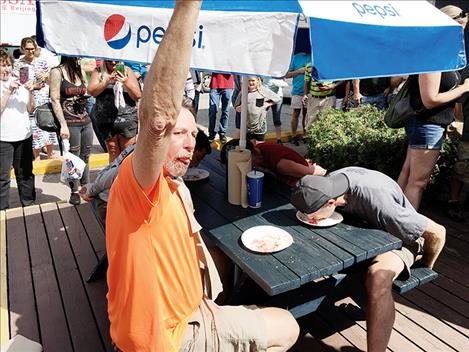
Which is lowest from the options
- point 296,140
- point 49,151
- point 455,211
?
point 49,151

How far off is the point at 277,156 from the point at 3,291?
230 cm

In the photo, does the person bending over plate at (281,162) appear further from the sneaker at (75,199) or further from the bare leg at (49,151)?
the bare leg at (49,151)

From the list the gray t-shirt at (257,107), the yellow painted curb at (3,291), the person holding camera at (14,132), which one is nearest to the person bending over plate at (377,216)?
the yellow painted curb at (3,291)

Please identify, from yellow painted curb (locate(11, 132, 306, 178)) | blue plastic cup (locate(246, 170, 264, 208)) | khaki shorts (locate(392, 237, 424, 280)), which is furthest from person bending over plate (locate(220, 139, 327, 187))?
yellow painted curb (locate(11, 132, 306, 178))

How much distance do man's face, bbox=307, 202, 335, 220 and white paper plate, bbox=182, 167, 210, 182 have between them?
111 cm

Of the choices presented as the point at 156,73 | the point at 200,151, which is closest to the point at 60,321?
the point at 200,151

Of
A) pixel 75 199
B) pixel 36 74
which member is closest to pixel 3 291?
pixel 75 199

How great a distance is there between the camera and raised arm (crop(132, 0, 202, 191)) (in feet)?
3.33

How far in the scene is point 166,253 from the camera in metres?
1.56

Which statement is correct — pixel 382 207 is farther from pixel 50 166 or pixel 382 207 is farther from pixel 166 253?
pixel 50 166

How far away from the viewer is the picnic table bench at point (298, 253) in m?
1.88

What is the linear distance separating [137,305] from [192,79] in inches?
257

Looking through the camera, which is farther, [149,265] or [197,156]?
[197,156]

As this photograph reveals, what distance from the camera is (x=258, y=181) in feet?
8.00
